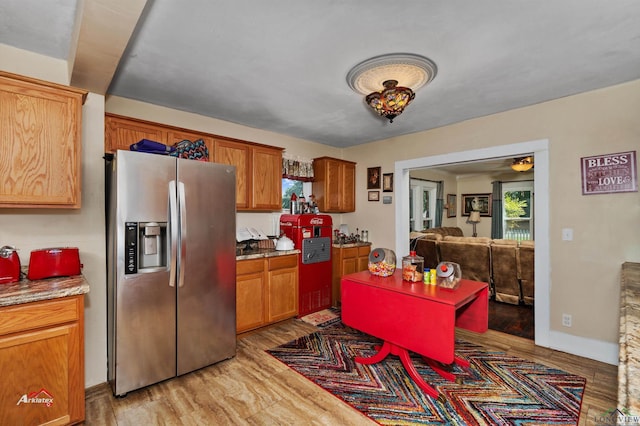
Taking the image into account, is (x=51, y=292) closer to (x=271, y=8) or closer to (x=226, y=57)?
(x=226, y=57)

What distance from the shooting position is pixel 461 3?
5.17 feet

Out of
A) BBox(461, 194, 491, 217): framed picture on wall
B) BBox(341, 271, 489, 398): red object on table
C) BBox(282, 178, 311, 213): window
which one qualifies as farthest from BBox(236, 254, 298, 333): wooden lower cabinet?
BBox(461, 194, 491, 217): framed picture on wall

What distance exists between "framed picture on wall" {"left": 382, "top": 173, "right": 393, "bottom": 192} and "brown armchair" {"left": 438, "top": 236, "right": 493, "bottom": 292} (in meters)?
1.29

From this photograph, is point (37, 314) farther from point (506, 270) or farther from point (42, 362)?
point (506, 270)

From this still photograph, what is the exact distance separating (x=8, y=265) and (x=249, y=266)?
180 cm

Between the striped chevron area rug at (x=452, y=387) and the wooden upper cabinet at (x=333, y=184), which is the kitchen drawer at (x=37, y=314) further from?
the wooden upper cabinet at (x=333, y=184)

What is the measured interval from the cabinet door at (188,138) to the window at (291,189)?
4.25ft

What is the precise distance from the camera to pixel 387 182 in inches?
172

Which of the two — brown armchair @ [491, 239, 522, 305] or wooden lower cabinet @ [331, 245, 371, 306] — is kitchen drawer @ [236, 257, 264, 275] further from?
brown armchair @ [491, 239, 522, 305]

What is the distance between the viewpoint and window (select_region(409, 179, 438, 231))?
21.9ft

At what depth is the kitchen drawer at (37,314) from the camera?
1.59 metres

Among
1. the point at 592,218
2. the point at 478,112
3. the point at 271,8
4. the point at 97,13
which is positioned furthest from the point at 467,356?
the point at 97,13

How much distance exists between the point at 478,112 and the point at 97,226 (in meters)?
3.74

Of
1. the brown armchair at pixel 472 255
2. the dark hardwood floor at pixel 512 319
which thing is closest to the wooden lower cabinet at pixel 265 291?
the dark hardwood floor at pixel 512 319
